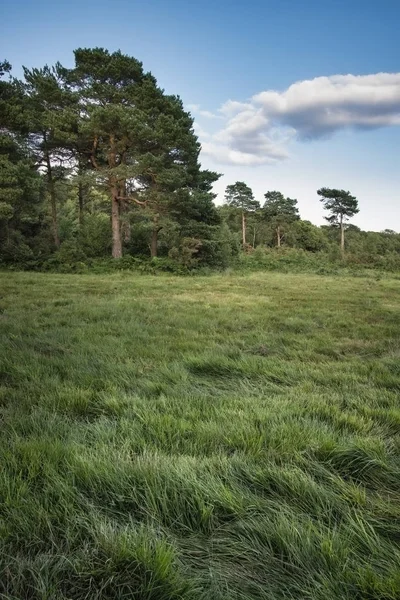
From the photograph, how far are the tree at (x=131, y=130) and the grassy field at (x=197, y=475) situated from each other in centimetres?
1800

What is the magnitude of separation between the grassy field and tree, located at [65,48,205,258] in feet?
59.1

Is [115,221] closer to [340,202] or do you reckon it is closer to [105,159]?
[105,159]

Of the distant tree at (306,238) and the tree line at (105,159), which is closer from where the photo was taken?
the tree line at (105,159)

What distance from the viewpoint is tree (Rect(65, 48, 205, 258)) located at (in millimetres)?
19922

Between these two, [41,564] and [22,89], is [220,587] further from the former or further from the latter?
[22,89]

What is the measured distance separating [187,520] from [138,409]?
1285mm

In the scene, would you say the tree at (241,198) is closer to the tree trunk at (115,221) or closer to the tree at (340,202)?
the tree at (340,202)

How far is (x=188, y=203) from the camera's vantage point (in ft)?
69.5

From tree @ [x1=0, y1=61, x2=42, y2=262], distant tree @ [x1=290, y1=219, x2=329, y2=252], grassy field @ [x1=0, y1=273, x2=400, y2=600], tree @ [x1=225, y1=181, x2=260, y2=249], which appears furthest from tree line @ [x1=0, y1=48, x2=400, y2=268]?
distant tree @ [x1=290, y1=219, x2=329, y2=252]

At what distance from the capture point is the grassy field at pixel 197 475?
4.59ft

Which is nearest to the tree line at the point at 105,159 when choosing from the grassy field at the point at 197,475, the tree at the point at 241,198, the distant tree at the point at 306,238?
the grassy field at the point at 197,475

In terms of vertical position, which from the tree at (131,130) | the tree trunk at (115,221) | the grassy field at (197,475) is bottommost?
the grassy field at (197,475)

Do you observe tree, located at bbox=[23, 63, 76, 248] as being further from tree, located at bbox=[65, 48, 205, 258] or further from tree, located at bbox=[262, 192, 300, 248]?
tree, located at bbox=[262, 192, 300, 248]

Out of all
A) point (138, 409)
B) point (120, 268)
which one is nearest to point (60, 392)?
point (138, 409)
